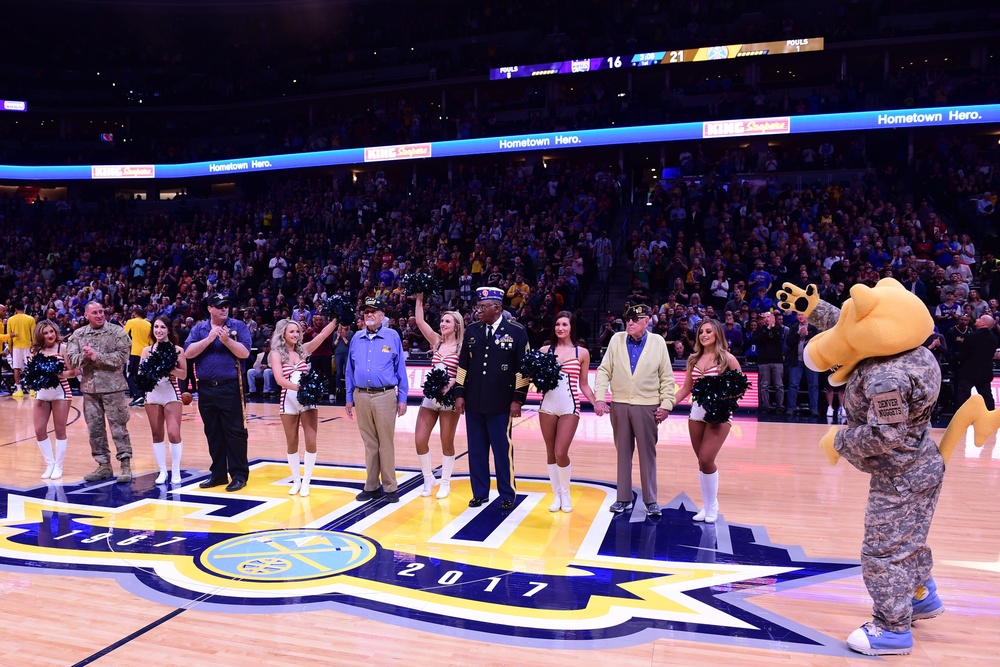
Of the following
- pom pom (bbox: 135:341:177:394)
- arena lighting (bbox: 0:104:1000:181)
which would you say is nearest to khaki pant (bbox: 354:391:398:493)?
pom pom (bbox: 135:341:177:394)

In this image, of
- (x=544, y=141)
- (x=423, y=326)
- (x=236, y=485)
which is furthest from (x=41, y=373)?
(x=544, y=141)

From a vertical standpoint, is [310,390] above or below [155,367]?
below

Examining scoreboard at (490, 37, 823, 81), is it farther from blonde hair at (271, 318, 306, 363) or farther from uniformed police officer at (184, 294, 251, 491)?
uniformed police officer at (184, 294, 251, 491)

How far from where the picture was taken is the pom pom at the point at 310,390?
271 inches

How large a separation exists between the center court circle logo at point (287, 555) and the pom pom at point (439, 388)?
62.3 inches

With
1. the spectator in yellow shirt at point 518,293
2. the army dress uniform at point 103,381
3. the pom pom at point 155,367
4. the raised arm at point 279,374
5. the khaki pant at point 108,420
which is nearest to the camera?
the raised arm at point 279,374

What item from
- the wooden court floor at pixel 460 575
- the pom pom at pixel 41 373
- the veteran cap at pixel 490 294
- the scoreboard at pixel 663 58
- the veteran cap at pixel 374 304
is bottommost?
the wooden court floor at pixel 460 575

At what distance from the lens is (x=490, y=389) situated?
6.49 meters

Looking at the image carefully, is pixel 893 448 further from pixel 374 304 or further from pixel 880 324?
pixel 374 304

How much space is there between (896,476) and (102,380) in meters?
7.29

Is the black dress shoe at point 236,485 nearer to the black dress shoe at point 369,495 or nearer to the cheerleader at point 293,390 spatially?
the cheerleader at point 293,390

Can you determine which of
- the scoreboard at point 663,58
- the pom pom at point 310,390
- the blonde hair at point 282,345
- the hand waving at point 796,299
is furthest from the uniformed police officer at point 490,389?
the scoreboard at point 663,58

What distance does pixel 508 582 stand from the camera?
190 inches

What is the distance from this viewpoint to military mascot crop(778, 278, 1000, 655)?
381cm
